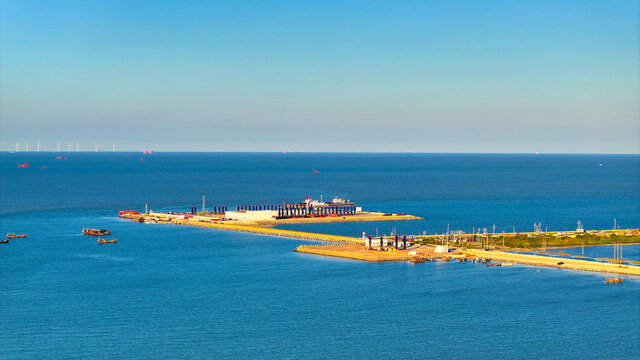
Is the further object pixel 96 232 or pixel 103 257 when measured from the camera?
pixel 96 232

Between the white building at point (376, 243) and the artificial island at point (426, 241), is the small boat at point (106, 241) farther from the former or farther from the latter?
the white building at point (376, 243)

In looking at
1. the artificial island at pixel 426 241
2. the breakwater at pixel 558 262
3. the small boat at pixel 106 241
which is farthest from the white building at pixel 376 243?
the small boat at pixel 106 241

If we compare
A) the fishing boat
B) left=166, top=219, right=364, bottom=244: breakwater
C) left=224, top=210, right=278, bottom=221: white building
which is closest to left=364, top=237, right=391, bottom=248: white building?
left=166, top=219, right=364, bottom=244: breakwater

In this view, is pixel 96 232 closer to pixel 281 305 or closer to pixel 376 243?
pixel 376 243

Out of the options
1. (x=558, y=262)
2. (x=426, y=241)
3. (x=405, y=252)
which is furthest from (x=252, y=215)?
(x=558, y=262)

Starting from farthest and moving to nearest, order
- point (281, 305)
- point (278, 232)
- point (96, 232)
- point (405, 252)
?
point (278, 232), point (96, 232), point (405, 252), point (281, 305)

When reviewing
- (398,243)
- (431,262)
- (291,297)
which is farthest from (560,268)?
(291,297)

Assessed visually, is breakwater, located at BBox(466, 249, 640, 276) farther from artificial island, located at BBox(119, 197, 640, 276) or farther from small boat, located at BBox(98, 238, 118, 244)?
small boat, located at BBox(98, 238, 118, 244)

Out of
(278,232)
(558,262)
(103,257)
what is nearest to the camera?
(558,262)

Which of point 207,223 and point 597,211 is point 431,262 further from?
point 597,211
